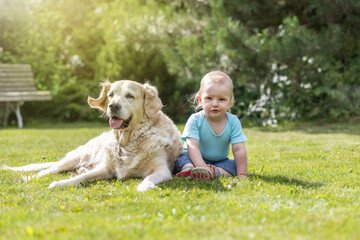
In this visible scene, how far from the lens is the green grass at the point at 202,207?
7.72ft

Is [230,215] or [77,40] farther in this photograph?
[77,40]

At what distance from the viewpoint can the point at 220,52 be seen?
32.0ft

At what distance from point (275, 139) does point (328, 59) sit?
390cm

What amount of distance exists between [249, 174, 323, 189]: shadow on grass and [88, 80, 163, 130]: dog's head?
1.28 m

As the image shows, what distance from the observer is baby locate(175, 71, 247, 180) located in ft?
13.7

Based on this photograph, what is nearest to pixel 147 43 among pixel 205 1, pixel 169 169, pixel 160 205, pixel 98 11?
pixel 205 1

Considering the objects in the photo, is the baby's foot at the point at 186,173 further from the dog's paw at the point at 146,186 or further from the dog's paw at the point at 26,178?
the dog's paw at the point at 26,178

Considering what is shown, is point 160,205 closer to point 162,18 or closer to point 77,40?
point 162,18

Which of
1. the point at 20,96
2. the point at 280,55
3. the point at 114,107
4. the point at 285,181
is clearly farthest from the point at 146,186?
the point at 20,96

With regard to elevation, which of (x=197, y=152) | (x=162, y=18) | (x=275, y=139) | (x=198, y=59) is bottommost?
(x=275, y=139)

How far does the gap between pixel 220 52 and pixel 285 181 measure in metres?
6.27

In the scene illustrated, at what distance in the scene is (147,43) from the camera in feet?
39.0

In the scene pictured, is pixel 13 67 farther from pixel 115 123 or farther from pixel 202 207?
pixel 202 207

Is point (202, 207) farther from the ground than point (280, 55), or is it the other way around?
point (280, 55)
